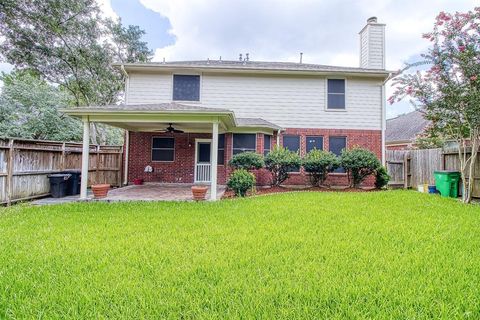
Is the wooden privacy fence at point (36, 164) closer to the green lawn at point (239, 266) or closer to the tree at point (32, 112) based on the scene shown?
the green lawn at point (239, 266)

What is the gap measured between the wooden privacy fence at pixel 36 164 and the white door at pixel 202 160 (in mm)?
4081

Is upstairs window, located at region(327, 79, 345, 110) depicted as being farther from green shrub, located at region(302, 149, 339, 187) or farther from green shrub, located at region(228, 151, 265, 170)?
green shrub, located at region(228, 151, 265, 170)

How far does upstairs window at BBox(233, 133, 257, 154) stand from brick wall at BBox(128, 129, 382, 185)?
113cm

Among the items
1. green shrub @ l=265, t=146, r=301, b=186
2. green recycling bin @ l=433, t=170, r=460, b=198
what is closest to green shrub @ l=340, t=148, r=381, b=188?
green shrub @ l=265, t=146, r=301, b=186

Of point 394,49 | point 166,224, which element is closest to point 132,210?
point 166,224

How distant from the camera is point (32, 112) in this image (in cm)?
1738

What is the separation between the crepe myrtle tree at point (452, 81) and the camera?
7.98 meters

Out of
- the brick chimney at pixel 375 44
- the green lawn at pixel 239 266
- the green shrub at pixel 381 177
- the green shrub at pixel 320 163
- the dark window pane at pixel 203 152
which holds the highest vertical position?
the brick chimney at pixel 375 44

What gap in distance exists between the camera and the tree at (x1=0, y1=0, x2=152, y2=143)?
14.0m

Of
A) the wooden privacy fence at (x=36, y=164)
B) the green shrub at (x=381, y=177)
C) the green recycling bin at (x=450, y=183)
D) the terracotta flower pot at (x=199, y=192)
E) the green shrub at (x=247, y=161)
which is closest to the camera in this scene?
the wooden privacy fence at (x=36, y=164)

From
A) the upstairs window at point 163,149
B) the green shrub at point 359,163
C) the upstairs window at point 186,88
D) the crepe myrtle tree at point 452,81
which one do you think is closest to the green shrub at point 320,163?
the green shrub at point 359,163

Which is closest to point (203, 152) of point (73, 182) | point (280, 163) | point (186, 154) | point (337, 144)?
point (186, 154)

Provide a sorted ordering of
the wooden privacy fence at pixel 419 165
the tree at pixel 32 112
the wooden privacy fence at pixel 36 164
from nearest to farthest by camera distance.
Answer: the wooden privacy fence at pixel 36 164
the wooden privacy fence at pixel 419 165
the tree at pixel 32 112

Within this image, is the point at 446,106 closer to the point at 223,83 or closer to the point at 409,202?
the point at 409,202
